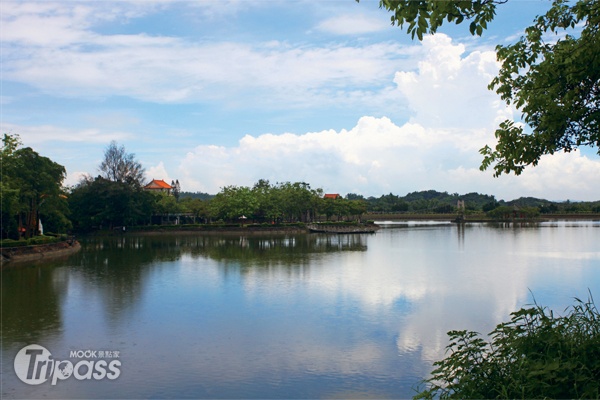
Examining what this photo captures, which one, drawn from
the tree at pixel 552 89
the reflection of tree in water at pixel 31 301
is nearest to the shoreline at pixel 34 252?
the reflection of tree in water at pixel 31 301

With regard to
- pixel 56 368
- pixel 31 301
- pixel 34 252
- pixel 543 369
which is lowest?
pixel 56 368

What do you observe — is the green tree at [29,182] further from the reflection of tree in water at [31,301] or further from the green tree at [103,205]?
the green tree at [103,205]

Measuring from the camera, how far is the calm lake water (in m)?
10.5

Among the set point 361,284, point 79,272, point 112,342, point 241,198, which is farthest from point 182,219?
point 112,342

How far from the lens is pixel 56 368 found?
37.1 feet

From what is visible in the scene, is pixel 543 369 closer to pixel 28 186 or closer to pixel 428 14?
pixel 428 14

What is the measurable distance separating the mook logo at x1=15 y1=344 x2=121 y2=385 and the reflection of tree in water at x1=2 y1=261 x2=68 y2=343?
155 centimetres

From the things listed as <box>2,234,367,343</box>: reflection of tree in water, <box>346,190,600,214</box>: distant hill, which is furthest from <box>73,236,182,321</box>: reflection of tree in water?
<box>346,190,600,214</box>: distant hill

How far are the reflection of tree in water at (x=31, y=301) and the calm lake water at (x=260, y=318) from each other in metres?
0.06

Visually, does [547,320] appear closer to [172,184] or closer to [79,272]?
[79,272]

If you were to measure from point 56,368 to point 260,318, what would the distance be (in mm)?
6447

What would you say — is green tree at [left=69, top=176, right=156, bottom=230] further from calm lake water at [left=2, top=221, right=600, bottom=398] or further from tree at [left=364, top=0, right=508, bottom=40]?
tree at [left=364, top=0, right=508, bottom=40]

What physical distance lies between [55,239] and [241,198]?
37.8 meters

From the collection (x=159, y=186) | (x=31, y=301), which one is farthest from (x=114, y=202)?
(x=159, y=186)
